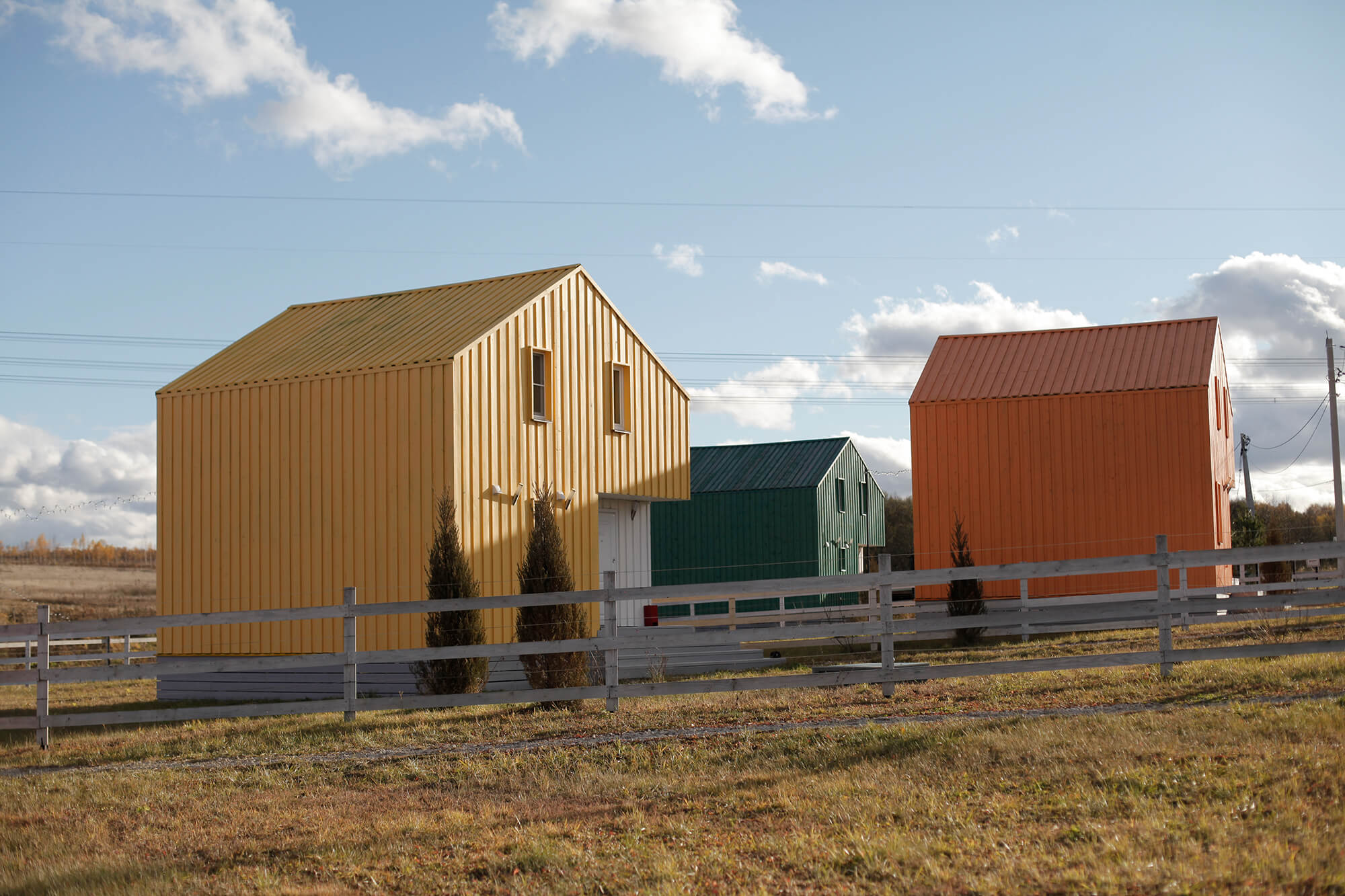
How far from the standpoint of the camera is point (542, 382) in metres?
18.7

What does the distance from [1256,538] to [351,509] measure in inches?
1095

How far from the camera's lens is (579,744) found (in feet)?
33.5

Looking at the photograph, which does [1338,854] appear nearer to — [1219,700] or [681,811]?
[681,811]

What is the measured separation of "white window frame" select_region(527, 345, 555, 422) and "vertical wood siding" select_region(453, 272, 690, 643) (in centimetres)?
9

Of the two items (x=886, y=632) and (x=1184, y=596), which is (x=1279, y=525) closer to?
(x=1184, y=596)

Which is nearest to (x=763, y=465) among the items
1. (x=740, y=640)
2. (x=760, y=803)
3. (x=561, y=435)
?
(x=561, y=435)

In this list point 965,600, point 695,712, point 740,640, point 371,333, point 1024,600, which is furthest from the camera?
point 965,600

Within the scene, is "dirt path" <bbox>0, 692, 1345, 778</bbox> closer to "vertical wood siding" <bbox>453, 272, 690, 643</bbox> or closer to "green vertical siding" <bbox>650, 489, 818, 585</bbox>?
"vertical wood siding" <bbox>453, 272, 690, 643</bbox>

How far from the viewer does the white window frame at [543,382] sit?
1834 centimetres

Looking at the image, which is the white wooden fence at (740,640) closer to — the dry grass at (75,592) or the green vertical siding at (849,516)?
the green vertical siding at (849,516)

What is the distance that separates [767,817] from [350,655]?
6447 mm

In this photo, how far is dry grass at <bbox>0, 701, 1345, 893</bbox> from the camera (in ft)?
19.2

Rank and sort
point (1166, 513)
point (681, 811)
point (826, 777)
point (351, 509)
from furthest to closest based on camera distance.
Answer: point (1166, 513), point (351, 509), point (826, 777), point (681, 811)

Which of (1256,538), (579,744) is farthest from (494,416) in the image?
(1256,538)
